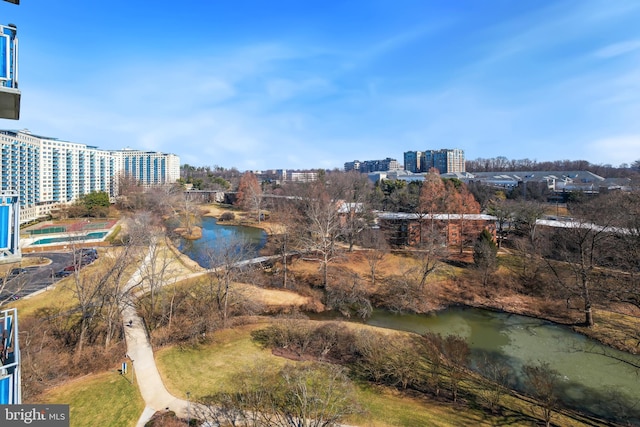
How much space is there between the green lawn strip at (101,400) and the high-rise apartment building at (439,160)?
336 feet

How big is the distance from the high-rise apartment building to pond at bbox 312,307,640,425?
89117 millimetres

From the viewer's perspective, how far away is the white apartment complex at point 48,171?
154 feet

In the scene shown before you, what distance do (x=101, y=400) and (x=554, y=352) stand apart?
20481 millimetres

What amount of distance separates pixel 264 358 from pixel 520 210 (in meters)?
27.7

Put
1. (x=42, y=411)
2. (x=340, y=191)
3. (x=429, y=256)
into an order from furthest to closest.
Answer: (x=340, y=191) → (x=429, y=256) → (x=42, y=411)

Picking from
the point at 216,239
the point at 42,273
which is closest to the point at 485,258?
the point at 216,239

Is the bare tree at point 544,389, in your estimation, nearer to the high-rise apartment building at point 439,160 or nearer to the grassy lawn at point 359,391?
the grassy lawn at point 359,391

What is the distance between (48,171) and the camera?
56.4 meters

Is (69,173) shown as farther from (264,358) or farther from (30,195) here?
(264,358)

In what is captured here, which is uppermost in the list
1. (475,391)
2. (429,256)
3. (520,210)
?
(520,210)

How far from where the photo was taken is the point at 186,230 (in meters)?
45.3

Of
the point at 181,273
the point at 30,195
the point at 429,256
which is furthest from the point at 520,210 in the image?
the point at 30,195

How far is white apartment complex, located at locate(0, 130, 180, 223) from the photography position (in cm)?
4684

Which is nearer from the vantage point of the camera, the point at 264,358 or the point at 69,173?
the point at 264,358
